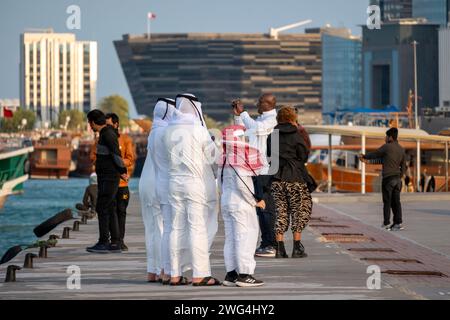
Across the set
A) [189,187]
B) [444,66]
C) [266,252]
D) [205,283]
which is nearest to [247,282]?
[205,283]

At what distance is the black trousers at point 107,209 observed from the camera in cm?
2198

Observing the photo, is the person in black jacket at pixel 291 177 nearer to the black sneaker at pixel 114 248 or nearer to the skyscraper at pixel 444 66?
the black sneaker at pixel 114 248

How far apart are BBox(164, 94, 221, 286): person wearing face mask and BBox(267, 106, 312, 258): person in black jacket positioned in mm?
3666

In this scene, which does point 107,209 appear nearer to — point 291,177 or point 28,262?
point 28,262

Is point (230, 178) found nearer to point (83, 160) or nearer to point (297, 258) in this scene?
point (297, 258)

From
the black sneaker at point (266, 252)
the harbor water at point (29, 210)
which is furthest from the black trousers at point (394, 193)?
the harbor water at point (29, 210)

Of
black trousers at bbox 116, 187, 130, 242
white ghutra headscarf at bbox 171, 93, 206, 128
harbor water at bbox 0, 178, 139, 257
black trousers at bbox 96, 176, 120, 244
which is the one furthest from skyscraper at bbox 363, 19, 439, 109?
white ghutra headscarf at bbox 171, 93, 206, 128

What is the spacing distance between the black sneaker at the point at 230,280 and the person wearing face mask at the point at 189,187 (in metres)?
0.10

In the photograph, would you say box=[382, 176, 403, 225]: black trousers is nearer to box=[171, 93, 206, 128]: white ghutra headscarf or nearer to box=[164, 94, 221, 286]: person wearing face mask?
box=[164, 94, 221, 286]: person wearing face mask

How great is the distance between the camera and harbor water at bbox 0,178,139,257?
177 feet

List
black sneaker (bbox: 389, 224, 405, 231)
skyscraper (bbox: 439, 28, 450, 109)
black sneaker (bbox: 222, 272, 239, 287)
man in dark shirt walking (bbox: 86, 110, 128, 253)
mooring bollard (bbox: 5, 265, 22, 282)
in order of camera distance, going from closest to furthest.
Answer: black sneaker (bbox: 222, 272, 239, 287)
mooring bollard (bbox: 5, 265, 22, 282)
man in dark shirt walking (bbox: 86, 110, 128, 253)
black sneaker (bbox: 389, 224, 405, 231)
skyscraper (bbox: 439, 28, 450, 109)

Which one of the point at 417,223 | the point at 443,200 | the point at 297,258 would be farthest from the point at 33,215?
the point at 297,258

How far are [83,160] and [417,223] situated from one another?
149780mm

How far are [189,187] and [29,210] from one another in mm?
69224
